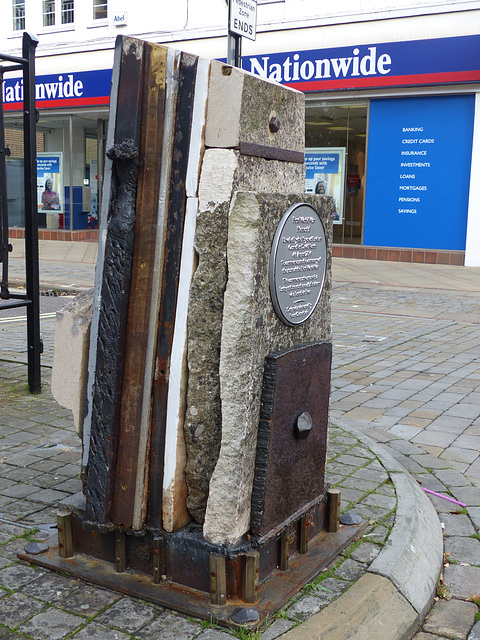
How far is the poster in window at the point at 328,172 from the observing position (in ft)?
59.4

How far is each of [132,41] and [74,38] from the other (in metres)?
20.0

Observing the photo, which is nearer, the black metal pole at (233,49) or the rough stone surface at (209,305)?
the rough stone surface at (209,305)

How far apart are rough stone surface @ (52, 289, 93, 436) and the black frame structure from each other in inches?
106

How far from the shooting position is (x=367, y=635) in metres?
2.71

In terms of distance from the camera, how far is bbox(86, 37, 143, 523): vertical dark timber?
2.83 m

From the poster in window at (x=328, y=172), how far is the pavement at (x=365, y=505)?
998 centimetres

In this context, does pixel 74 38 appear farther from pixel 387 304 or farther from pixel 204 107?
pixel 204 107

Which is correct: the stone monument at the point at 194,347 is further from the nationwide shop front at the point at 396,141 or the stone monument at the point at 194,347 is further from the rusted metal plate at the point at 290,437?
the nationwide shop front at the point at 396,141

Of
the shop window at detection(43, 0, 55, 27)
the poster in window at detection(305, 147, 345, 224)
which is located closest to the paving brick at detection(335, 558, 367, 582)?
the poster in window at detection(305, 147, 345, 224)

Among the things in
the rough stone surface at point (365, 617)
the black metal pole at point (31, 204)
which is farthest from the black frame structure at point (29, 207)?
the rough stone surface at point (365, 617)

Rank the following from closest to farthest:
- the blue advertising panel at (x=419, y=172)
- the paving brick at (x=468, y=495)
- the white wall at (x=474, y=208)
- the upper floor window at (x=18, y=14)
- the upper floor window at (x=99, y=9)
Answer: the paving brick at (x=468, y=495) → the white wall at (x=474, y=208) → the blue advertising panel at (x=419, y=172) → the upper floor window at (x=99, y=9) → the upper floor window at (x=18, y=14)

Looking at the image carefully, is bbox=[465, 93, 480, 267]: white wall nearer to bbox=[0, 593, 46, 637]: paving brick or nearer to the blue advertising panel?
the blue advertising panel

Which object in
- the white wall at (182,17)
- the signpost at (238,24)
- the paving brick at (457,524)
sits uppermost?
the white wall at (182,17)

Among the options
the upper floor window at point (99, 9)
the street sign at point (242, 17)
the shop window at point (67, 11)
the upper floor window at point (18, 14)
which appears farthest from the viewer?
the upper floor window at point (18, 14)
